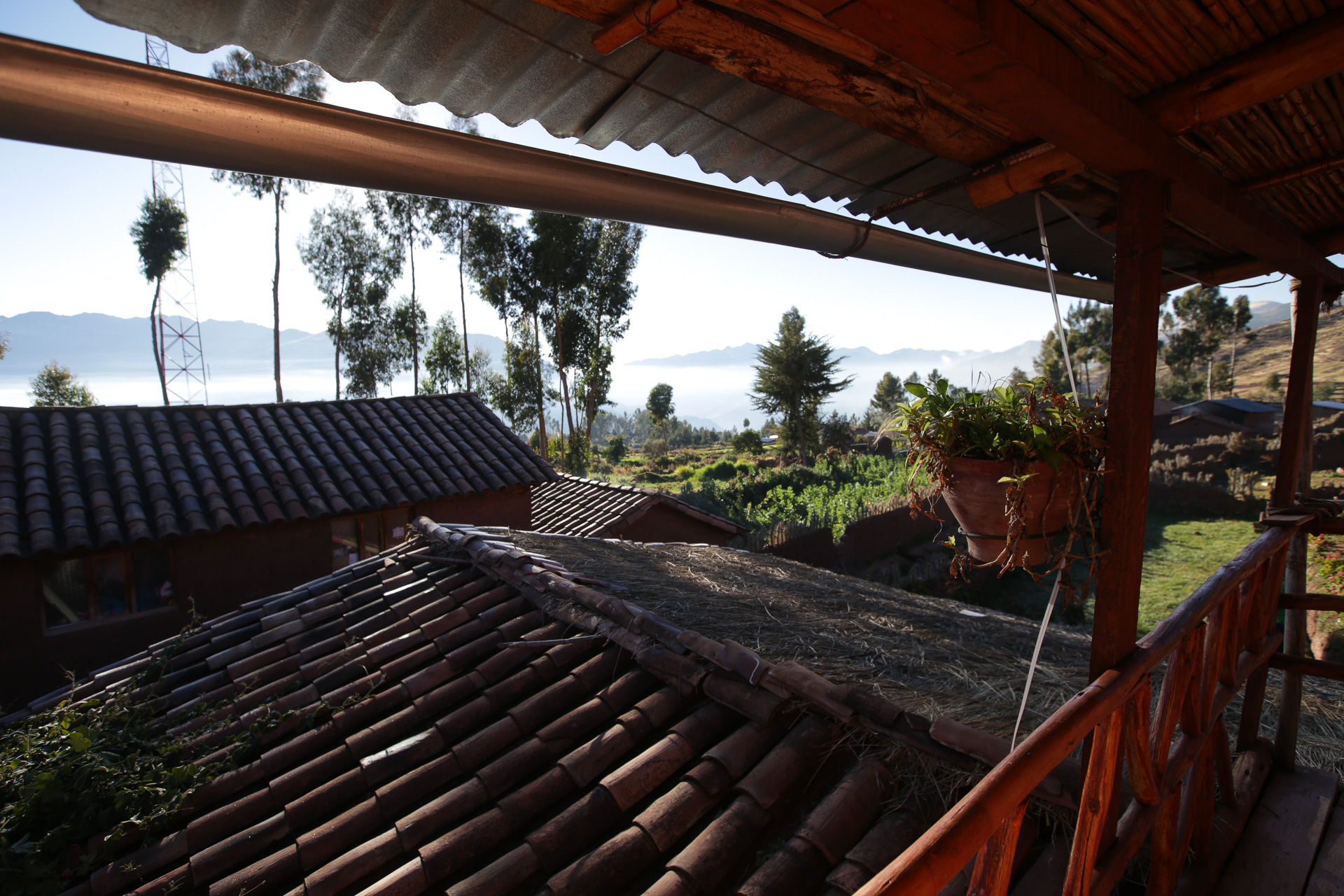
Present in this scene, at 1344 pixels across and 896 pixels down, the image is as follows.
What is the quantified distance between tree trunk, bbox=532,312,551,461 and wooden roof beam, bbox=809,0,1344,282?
88.0 feet

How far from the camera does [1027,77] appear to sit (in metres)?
1.31

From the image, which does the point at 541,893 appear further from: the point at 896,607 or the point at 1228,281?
the point at 1228,281

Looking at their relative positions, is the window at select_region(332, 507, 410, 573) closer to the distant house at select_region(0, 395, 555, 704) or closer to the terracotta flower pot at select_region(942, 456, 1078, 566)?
the distant house at select_region(0, 395, 555, 704)

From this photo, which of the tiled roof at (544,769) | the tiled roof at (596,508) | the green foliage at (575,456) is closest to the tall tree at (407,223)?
the green foliage at (575,456)

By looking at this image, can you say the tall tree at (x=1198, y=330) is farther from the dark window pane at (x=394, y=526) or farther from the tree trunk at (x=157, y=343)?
the tree trunk at (x=157, y=343)

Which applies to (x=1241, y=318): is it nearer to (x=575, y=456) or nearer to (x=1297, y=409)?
(x=575, y=456)

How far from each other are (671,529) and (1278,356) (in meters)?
67.9

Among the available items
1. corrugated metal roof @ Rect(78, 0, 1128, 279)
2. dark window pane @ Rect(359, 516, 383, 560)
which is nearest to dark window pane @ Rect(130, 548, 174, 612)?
dark window pane @ Rect(359, 516, 383, 560)

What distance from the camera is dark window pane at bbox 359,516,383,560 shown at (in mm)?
9555

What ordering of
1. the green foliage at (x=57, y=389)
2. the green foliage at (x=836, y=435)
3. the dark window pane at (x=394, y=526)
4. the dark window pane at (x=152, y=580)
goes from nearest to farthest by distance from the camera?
the dark window pane at (x=152, y=580) → the dark window pane at (x=394, y=526) → the green foliage at (x=57, y=389) → the green foliage at (x=836, y=435)

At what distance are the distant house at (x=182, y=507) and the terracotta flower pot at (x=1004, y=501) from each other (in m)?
8.63

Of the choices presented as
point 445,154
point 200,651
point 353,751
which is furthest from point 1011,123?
point 200,651

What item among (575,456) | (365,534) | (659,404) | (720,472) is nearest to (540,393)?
(575,456)

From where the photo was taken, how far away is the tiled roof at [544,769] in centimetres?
208
